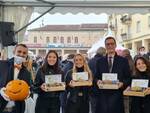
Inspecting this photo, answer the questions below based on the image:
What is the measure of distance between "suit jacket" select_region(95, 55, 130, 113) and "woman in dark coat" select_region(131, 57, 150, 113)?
0.19m

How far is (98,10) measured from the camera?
9.86 meters

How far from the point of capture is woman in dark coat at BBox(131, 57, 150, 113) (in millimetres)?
6805

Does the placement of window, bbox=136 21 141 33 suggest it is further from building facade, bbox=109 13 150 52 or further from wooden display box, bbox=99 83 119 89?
wooden display box, bbox=99 83 119 89

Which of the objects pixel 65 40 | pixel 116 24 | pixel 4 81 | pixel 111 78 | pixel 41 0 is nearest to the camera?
pixel 4 81

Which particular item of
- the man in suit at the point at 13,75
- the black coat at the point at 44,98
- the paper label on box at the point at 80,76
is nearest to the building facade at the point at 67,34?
the paper label on box at the point at 80,76

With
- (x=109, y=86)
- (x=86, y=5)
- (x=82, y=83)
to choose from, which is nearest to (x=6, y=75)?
(x=82, y=83)

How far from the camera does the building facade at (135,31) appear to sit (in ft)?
130

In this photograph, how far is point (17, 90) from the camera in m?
6.31

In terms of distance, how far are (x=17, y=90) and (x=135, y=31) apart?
4016 centimetres

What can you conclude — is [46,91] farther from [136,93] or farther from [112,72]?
[136,93]

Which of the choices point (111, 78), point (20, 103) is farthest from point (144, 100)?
point (20, 103)

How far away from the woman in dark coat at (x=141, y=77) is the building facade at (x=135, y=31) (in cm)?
2951

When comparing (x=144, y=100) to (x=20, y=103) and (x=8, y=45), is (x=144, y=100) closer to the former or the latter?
(x=20, y=103)

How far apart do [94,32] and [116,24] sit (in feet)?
140
